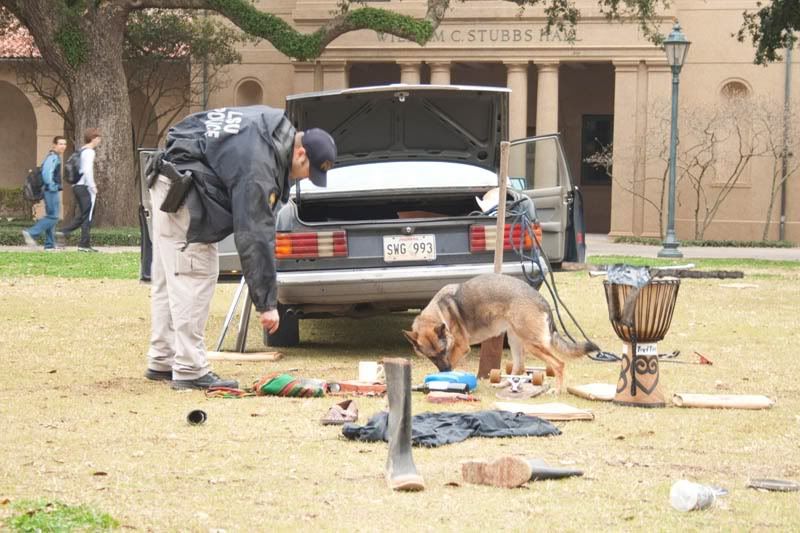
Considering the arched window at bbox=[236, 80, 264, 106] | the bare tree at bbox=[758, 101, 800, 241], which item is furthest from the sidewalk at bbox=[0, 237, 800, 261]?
the arched window at bbox=[236, 80, 264, 106]

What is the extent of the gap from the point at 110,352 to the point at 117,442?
12.5 ft

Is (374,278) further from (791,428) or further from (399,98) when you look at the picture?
(791,428)

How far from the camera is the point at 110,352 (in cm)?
1005

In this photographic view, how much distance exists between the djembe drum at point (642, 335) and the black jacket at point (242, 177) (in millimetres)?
1935

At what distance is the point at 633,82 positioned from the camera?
114 feet

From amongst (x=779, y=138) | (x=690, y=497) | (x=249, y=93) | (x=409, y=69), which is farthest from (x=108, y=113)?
(x=690, y=497)

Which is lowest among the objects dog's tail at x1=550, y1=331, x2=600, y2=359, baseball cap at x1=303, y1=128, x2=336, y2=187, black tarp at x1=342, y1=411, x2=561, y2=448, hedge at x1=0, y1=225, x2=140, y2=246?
hedge at x1=0, y1=225, x2=140, y2=246

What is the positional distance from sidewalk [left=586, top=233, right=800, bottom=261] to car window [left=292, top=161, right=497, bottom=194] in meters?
16.0

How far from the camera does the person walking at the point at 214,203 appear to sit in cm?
741

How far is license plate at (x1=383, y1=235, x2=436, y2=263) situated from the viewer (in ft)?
31.0

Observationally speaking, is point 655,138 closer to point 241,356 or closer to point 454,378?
point 241,356

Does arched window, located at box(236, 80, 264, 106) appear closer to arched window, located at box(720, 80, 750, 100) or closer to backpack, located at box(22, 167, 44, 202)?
arched window, located at box(720, 80, 750, 100)

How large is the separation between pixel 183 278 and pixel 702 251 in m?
22.3

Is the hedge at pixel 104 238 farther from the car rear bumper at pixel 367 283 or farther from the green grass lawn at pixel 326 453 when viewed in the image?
the car rear bumper at pixel 367 283
